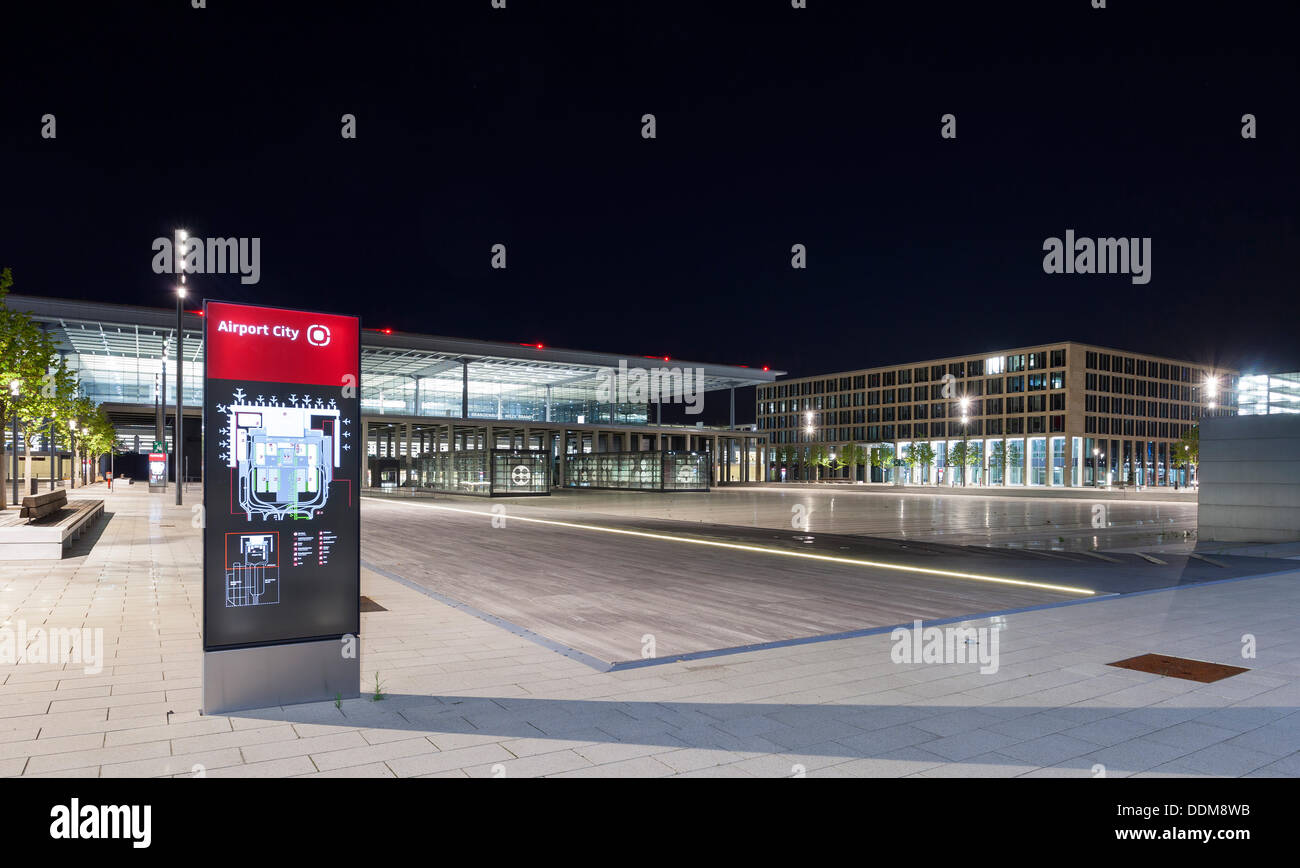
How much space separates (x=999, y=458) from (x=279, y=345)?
11308 centimetres

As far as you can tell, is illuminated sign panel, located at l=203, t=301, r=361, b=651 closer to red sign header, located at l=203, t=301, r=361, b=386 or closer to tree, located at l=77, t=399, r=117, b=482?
red sign header, located at l=203, t=301, r=361, b=386

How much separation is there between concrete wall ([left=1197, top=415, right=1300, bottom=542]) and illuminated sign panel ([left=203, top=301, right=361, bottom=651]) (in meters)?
23.9

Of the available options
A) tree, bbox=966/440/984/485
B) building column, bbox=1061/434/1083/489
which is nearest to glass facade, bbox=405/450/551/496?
tree, bbox=966/440/984/485

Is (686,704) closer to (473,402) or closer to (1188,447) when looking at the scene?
(473,402)

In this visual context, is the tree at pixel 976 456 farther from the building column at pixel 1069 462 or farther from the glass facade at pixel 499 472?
the glass facade at pixel 499 472

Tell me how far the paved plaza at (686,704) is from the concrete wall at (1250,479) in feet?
39.8

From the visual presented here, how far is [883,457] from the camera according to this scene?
12250 cm

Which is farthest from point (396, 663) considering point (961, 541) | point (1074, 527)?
point (1074, 527)

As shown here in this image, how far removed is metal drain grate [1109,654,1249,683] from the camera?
301 inches

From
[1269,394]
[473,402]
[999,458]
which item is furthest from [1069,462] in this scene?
[1269,394]

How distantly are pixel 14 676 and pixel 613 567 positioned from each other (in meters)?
9.82

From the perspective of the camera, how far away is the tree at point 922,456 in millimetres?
113925

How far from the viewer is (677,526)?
2716 centimetres
